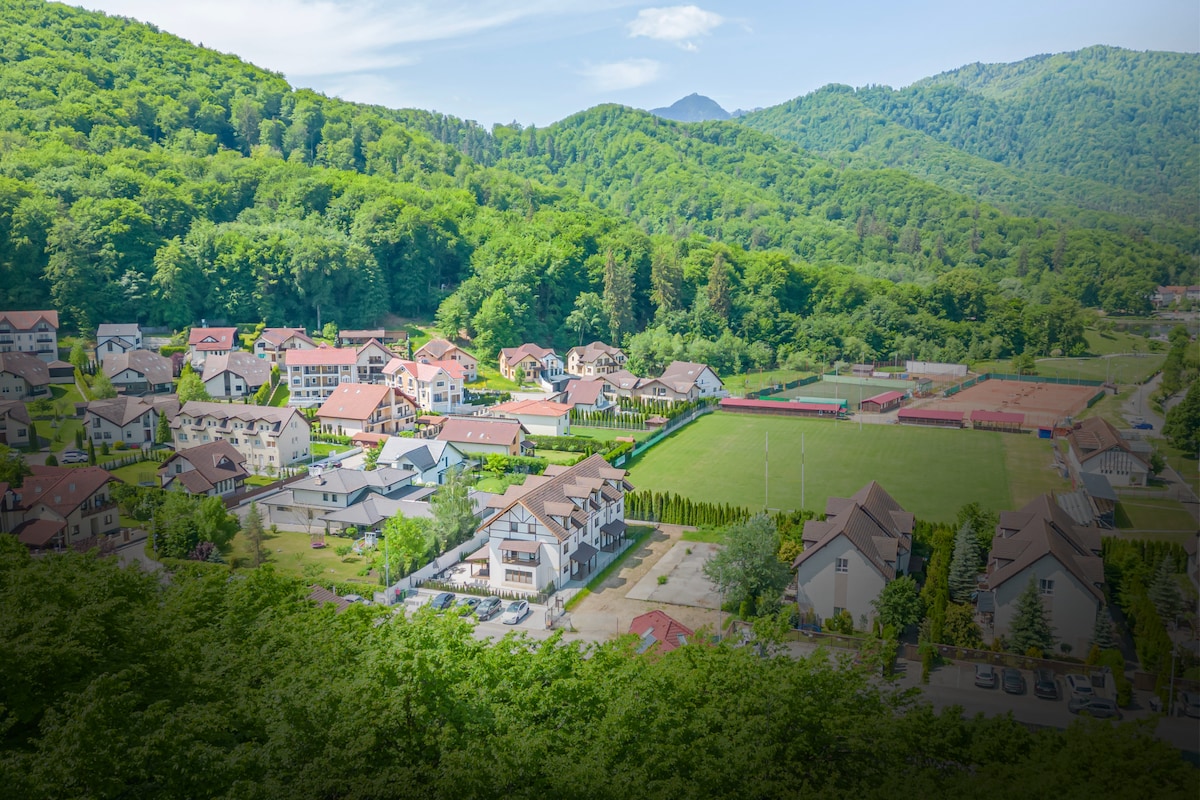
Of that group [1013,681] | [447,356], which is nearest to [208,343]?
[447,356]

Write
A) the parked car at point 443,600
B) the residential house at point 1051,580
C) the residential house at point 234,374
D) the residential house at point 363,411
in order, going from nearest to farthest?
the residential house at point 1051,580 → the parked car at point 443,600 → the residential house at point 363,411 → the residential house at point 234,374

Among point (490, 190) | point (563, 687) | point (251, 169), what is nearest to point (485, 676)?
point (563, 687)

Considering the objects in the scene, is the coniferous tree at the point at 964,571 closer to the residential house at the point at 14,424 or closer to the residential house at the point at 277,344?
the residential house at the point at 14,424

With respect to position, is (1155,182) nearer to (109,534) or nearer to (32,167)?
(109,534)

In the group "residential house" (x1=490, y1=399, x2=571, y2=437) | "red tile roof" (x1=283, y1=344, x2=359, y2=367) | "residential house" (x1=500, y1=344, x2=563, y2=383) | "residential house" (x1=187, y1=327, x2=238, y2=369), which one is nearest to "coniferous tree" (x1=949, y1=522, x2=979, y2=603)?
"residential house" (x1=490, y1=399, x2=571, y2=437)

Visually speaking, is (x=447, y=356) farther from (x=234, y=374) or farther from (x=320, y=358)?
(x=234, y=374)

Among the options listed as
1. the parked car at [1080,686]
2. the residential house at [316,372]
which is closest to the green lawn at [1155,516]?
the parked car at [1080,686]
